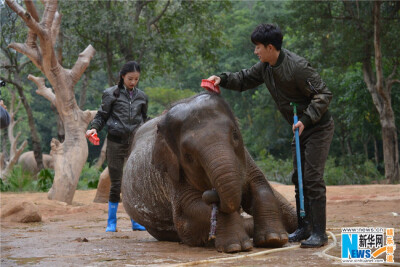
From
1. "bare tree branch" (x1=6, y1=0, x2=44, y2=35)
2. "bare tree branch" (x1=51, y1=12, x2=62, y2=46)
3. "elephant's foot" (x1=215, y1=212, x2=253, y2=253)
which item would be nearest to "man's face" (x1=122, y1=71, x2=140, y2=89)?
"elephant's foot" (x1=215, y1=212, x2=253, y2=253)

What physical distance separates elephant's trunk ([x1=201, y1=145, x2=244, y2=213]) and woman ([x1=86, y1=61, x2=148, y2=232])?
3.07 meters

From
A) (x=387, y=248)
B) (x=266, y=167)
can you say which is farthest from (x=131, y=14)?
(x=387, y=248)

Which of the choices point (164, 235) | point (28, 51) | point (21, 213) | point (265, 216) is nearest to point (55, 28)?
point (28, 51)

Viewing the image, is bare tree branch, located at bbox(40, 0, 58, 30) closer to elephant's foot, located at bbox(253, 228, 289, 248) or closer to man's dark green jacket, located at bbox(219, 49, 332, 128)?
man's dark green jacket, located at bbox(219, 49, 332, 128)

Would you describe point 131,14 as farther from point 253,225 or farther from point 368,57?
point 253,225

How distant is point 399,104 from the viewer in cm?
2480

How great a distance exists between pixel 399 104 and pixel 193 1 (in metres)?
9.66

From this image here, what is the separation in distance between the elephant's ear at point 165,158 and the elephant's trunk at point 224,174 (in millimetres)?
679

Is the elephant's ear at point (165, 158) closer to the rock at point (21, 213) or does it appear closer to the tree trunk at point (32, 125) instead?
the rock at point (21, 213)

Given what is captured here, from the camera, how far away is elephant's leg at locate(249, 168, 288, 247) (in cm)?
536

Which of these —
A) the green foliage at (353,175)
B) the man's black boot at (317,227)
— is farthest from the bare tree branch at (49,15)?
the green foliage at (353,175)

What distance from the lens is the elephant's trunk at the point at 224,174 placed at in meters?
4.79

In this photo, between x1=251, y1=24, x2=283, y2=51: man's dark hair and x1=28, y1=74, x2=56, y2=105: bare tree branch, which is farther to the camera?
x1=28, y1=74, x2=56, y2=105: bare tree branch

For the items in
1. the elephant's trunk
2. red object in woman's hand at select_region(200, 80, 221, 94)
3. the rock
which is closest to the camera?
the elephant's trunk
